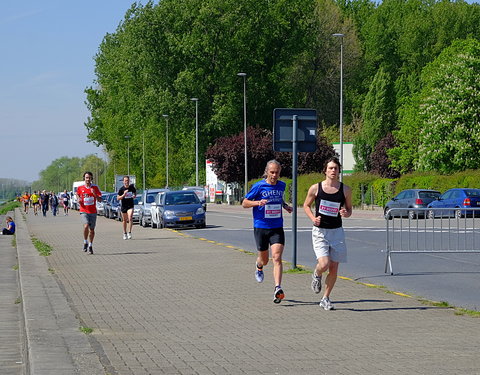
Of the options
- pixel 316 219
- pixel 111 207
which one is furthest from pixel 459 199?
pixel 316 219

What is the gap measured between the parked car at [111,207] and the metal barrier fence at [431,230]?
3384 centimetres

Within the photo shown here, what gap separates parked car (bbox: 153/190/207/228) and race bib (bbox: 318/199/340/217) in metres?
24.5

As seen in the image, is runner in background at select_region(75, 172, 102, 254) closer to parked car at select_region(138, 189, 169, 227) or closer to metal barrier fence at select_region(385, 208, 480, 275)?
metal barrier fence at select_region(385, 208, 480, 275)

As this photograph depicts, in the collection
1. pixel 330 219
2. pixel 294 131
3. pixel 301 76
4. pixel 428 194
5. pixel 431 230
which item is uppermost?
pixel 301 76

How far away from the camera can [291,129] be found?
16656 millimetres

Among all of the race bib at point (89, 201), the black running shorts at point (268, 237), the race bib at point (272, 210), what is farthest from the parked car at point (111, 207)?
the race bib at point (272, 210)

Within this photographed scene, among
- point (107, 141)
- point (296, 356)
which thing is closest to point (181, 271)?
point (296, 356)

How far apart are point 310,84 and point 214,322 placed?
78.4 meters

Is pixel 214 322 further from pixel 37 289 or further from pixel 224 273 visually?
pixel 224 273

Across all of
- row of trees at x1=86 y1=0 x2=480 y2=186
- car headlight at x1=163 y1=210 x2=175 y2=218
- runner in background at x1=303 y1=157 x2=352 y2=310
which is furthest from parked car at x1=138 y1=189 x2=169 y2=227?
runner in background at x1=303 y1=157 x2=352 y2=310

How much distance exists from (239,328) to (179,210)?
26297 millimetres

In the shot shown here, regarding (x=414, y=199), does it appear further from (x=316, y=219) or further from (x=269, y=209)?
(x=316, y=219)

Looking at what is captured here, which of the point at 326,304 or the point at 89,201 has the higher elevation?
the point at 89,201

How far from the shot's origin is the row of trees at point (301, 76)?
2557 inches
